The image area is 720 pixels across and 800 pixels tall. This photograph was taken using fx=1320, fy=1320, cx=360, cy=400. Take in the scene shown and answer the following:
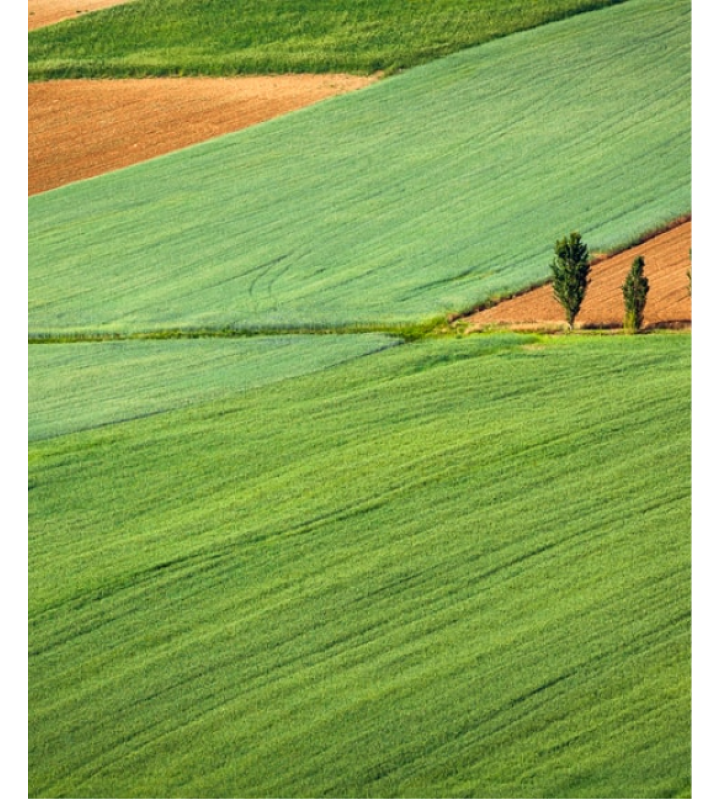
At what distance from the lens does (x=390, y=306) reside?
559 inches

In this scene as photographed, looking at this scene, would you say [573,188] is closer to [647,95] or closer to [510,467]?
[647,95]

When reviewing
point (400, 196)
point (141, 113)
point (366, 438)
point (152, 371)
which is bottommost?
point (366, 438)

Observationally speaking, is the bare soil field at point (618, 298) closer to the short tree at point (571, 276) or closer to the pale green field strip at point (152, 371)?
the short tree at point (571, 276)

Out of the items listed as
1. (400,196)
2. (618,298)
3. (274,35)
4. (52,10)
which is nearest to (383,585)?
(618,298)

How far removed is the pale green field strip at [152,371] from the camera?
1287 centimetres

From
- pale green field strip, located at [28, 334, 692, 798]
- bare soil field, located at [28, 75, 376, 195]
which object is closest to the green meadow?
pale green field strip, located at [28, 334, 692, 798]

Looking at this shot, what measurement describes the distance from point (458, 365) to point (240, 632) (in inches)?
156

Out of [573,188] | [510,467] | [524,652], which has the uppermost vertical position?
[573,188]

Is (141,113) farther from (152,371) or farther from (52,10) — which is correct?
(152,371)

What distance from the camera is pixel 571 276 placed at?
1339 centimetres

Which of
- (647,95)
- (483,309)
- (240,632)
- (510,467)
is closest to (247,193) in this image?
(483,309)

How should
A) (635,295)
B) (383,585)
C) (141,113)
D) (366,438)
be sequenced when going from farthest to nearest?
(141,113)
(635,295)
(366,438)
(383,585)

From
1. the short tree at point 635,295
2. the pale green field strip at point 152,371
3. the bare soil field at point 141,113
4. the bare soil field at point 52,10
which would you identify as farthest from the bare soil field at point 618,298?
the bare soil field at point 52,10

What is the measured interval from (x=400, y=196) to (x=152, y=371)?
400 centimetres
